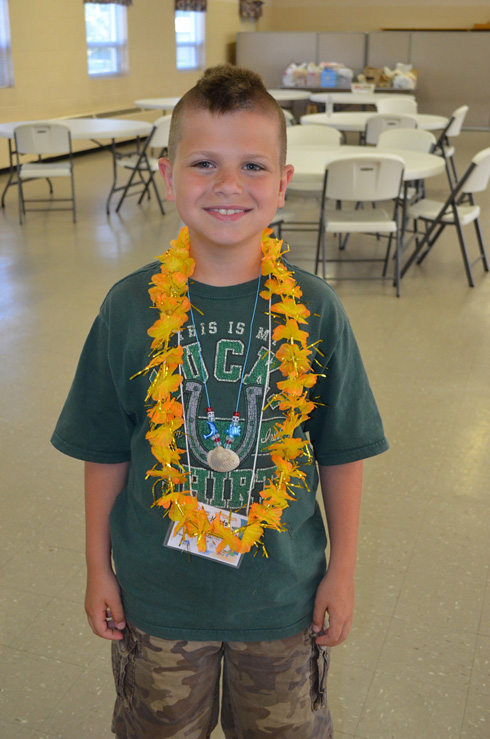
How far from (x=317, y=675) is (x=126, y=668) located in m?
0.30

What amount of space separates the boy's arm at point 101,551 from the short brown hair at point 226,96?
0.50m

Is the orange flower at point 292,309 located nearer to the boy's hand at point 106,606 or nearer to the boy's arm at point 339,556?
the boy's arm at point 339,556

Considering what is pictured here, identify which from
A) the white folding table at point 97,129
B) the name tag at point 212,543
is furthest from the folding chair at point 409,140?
the name tag at point 212,543

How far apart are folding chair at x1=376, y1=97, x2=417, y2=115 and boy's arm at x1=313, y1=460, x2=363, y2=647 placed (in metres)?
7.31

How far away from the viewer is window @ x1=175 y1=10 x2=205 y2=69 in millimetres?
12547

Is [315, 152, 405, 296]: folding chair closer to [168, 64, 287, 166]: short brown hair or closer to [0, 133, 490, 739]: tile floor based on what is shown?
[0, 133, 490, 739]: tile floor

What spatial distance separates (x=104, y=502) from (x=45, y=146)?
5559 millimetres

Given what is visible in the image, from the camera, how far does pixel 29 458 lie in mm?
2729

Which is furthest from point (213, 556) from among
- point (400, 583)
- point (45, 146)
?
point (45, 146)

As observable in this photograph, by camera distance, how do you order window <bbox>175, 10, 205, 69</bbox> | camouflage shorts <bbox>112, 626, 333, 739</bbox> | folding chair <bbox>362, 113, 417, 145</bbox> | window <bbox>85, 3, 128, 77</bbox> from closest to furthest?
1. camouflage shorts <bbox>112, 626, 333, 739</bbox>
2. folding chair <bbox>362, 113, 417, 145</bbox>
3. window <bbox>85, 3, 128, 77</bbox>
4. window <bbox>175, 10, 205, 69</bbox>

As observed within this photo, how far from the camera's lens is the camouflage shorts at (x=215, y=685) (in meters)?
1.09

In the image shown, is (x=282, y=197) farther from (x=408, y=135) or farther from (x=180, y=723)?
(x=408, y=135)

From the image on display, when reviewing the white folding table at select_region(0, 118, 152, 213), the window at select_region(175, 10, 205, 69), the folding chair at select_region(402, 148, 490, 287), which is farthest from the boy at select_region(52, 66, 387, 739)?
the window at select_region(175, 10, 205, 69)

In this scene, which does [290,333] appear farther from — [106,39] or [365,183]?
[106,39]
